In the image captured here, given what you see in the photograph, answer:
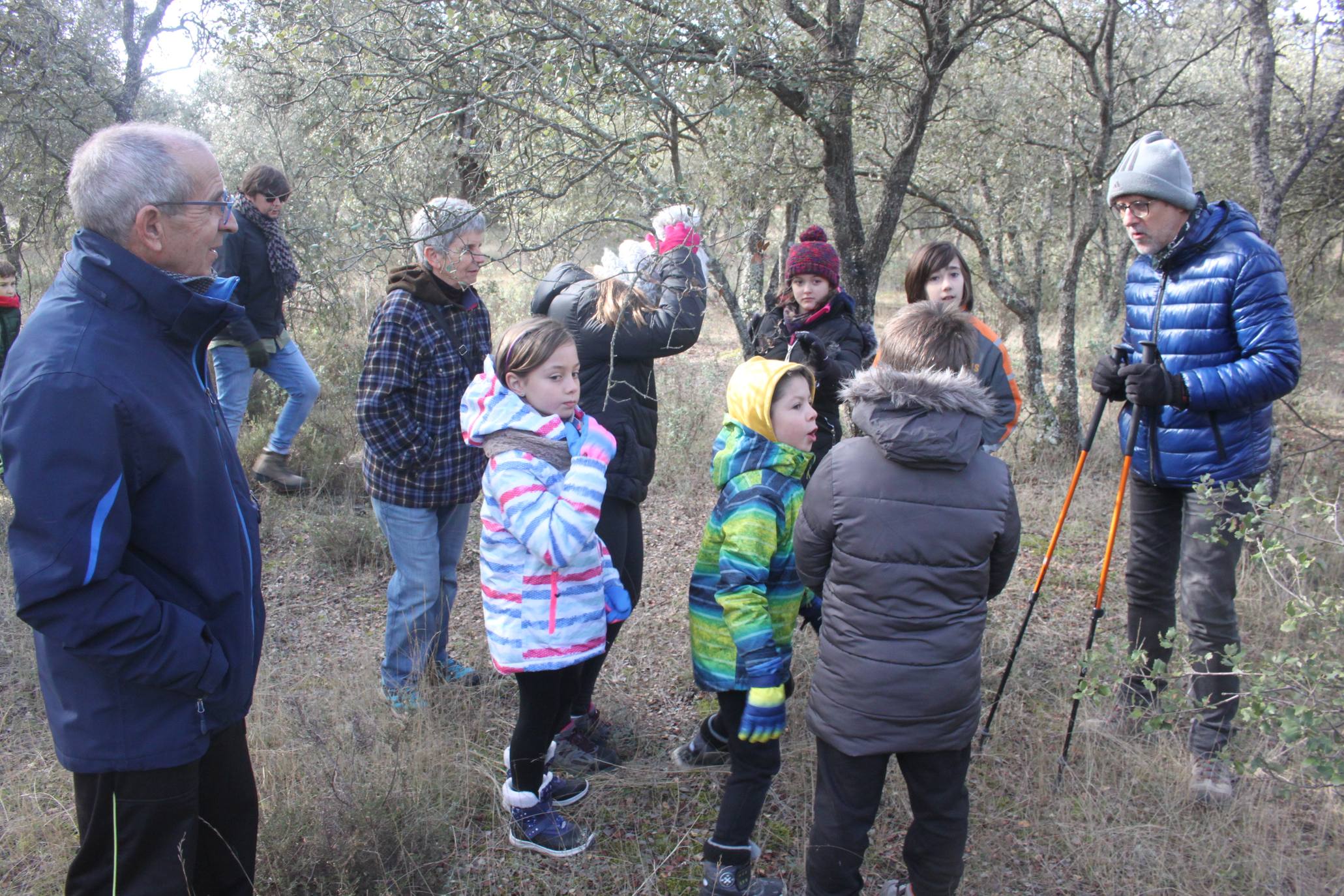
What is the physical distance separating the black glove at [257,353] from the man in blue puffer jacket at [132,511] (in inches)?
151

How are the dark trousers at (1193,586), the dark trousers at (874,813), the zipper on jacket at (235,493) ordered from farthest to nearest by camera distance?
the dark trousers at (1193,586) → the dark trousers at (874,813) → the zipper on jacket at (235,493)

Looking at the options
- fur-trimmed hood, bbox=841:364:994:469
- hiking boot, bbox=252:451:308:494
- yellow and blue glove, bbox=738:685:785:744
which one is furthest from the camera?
hiking boot, bbox=252:451:308:494

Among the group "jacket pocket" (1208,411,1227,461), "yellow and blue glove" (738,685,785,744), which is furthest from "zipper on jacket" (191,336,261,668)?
"jacket pocket" (1208,411,1227,461)

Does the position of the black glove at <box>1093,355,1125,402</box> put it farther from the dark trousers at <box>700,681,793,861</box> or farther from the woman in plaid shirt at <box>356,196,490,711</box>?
the woman in plaid shirt at <box>356,196,490,711</box>

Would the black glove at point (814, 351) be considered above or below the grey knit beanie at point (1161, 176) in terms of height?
below

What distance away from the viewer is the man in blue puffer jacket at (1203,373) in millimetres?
2883

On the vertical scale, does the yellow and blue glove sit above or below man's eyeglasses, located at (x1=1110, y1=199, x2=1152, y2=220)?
below

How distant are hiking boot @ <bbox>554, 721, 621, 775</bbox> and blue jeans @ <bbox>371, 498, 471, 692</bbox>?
689mm

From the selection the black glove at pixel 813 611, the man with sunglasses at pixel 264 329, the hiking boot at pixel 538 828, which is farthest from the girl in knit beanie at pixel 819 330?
the man with sunglasses at pixel 264 329

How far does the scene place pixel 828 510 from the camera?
223 centimetres

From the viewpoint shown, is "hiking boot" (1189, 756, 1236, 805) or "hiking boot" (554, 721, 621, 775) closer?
"hiking boot" (1189, 756, 1236, 805)

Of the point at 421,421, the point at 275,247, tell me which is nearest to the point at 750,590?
the point at 421,421

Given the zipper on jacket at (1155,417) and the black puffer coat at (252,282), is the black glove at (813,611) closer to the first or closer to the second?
the zipper on jacket at (1155,417)

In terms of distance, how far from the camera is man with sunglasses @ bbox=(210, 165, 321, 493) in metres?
5.14
